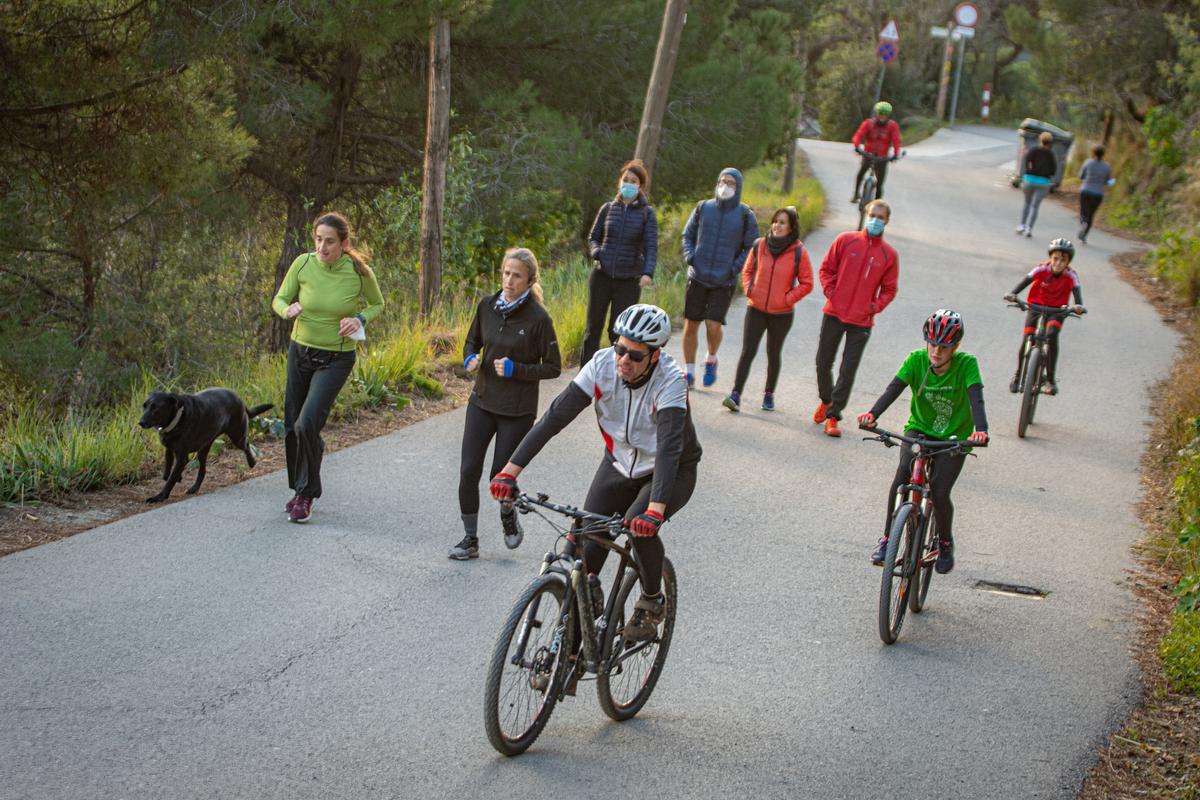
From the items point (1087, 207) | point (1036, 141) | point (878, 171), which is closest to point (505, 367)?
point (878, 171)

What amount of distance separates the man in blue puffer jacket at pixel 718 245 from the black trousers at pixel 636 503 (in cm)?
635

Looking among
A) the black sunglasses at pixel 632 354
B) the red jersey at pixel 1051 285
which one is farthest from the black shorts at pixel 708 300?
the black sunglasses at pixel 632 354

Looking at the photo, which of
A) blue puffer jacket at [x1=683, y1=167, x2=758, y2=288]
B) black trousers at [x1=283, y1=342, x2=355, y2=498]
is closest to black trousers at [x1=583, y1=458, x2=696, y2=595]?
black trousers at [x1=283, y1=342, x2=355, y2=498]

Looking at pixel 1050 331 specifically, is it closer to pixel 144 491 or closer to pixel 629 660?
pixel 629 660

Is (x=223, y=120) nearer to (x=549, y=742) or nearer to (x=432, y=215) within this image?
(x=432, y=215)

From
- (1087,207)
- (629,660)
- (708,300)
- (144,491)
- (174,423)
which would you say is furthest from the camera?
(1087,207)

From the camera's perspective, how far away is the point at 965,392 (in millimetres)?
7531

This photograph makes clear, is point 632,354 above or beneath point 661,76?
beneath

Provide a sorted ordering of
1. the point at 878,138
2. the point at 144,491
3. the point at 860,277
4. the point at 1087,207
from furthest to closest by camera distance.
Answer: the point at 1087,207
the point at 878,138
the point at 860,277
the point at 144,491

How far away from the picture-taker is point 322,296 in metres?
8.40

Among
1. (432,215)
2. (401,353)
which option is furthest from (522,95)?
(401,353)

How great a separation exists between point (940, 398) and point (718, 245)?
187 inches

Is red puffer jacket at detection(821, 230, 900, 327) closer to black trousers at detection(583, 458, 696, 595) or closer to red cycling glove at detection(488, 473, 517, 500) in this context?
black trousers at detection(583, 458, 696, 595)

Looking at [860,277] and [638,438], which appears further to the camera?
[860,277]
